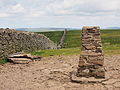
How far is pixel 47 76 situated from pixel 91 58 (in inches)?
109

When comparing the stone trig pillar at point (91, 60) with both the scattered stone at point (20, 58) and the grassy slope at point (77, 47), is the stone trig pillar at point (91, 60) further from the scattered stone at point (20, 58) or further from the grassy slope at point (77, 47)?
the grassy slope at point (77, 47)

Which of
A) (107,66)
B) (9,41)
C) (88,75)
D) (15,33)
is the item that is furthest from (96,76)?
(15,33)

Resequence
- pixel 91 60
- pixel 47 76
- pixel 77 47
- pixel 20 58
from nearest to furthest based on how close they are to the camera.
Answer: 1. pixel 91 60
2. pixel 47 76
3. pixel 20 58
4. pixel 77 47

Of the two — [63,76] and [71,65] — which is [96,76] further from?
[71,65]

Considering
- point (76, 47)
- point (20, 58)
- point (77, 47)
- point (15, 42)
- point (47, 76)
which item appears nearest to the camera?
point (47, 76)

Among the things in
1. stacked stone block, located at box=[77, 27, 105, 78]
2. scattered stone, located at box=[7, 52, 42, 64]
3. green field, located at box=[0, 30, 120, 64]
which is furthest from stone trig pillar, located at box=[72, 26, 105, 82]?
green field, located at box=[0, 30, 120, 64]

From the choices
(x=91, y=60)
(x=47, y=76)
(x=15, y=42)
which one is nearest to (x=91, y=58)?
(x=91, y=60)

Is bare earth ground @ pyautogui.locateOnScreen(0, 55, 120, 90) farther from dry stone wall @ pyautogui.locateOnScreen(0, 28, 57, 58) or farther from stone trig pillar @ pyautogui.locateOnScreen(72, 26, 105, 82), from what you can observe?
dry stone wall @ pyautogui.locateOnScreen(0, 28, 57, 58)

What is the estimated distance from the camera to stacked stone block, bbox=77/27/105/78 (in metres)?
11.3

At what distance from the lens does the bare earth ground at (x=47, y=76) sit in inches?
413

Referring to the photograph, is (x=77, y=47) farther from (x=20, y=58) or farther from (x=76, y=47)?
(x=20, y=58)

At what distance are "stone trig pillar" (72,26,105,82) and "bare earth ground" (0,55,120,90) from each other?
644mm

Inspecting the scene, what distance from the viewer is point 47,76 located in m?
12.7

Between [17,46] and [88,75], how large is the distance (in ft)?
40.5
